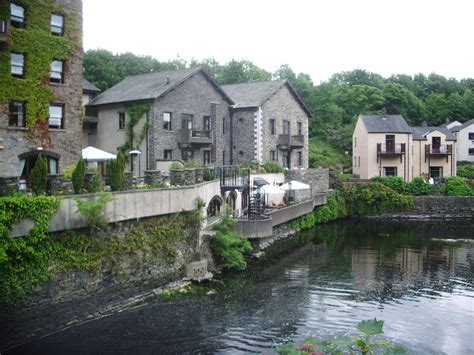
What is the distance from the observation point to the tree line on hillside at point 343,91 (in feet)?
203

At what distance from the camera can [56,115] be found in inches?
1209

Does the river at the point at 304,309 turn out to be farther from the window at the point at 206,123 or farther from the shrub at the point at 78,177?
the window at the point at 206,123

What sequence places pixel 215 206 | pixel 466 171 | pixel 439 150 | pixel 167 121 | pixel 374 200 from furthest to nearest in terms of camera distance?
pixel 466 171 < pixel 439 150 < pixel 374 200 < pixel 167 121 < pixel 215 206

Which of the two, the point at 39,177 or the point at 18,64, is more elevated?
the point at 18,64

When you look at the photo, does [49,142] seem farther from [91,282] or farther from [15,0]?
[91,282]

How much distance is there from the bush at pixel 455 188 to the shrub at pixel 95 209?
43.9 metres

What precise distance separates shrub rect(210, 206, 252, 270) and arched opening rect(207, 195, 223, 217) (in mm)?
4210

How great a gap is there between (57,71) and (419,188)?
126ft

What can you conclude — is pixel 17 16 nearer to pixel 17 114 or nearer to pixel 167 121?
pixel 17 114

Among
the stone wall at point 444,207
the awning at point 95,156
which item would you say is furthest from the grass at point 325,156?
the awning at point 95,156

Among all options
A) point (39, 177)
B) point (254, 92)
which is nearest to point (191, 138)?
point (254, 92)

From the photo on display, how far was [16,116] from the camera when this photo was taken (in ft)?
94.4

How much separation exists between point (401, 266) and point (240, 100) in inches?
945

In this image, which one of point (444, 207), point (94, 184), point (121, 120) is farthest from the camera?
point (444, 207)
